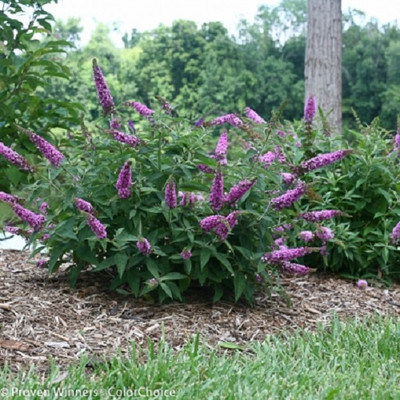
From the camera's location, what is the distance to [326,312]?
4.14 meters

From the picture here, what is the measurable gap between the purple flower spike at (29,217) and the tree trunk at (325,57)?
5911mm

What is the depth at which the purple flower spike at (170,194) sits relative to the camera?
10.5ft

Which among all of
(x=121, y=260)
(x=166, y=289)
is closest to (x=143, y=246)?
(x=121, y=260)

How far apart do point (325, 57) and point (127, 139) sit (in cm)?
590

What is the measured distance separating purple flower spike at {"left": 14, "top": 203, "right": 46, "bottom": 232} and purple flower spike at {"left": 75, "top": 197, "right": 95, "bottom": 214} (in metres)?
0.33

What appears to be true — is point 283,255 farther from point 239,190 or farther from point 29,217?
point 29,217

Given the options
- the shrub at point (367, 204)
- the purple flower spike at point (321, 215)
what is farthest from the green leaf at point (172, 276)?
the shrub at point (367, 204)

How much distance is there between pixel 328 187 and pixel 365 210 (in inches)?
14.4

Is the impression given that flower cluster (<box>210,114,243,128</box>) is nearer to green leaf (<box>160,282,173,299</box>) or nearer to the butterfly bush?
the butterfly bush

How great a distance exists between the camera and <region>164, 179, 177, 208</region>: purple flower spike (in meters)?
3.21

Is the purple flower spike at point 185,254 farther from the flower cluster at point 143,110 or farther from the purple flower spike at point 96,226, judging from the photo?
the flower cluster at point 143,110

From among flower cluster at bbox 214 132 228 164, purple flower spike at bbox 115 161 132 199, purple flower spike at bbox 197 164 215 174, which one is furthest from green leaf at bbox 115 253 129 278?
flower cluster at bbox 214 132 228 164

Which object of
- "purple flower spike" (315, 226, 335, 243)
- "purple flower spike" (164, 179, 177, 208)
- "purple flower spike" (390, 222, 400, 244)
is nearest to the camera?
"purple flower spike" (164, 179, 177, 208)

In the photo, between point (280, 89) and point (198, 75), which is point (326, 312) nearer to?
point (280, 89)
